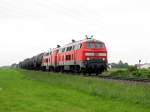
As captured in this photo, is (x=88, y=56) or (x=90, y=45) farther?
(x=90, y=45)

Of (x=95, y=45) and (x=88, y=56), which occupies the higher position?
→ (x=95, y=45)

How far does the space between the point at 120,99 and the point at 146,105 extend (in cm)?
193

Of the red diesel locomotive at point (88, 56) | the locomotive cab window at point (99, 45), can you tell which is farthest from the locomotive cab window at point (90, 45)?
the locomotive cab window at point (99, 45)

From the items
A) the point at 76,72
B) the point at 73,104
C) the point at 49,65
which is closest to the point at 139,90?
the point at 73,104

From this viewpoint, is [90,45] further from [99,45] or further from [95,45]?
[99,45]

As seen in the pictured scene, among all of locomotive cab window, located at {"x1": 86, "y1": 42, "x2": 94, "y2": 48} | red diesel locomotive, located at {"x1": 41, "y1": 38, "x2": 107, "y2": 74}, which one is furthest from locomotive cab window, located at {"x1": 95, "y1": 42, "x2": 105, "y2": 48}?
locomotive cab window, located at {"x1": 86, "y1": 42, "x2": 94, "y2": 48}

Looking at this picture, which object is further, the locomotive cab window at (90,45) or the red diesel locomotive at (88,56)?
the locomotive cab window at (90,45)

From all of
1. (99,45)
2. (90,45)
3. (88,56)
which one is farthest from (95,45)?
(88,56)

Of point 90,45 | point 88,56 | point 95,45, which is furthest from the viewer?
point 95,45

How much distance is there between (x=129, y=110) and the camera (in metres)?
13.6

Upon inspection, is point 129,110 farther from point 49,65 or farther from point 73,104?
point 49,65

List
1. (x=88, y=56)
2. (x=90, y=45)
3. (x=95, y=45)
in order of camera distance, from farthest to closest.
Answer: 1. (x=95, y=45)
2. (x=90, y=45)
3. (x=88, y=56)

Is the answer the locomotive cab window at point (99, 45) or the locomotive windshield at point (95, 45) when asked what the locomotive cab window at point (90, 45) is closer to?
the locomotive windshield at point (95, 45)

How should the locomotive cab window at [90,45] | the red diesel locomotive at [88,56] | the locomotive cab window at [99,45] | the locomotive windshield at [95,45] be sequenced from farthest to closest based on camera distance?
the locomotive cab window at [99,45] < the locomotive windshield at [95,45] < the locomotive cab window at [90,45] < the red diesel locomotive at [88,56]
